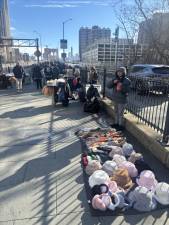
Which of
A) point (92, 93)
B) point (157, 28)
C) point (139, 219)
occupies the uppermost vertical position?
point (157, 28)

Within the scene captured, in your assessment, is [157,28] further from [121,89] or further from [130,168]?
[130,168]

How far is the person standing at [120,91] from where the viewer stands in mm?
6180

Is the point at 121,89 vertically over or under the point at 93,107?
over

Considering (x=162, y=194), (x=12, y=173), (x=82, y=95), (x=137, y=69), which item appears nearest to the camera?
(x=162, y=194)

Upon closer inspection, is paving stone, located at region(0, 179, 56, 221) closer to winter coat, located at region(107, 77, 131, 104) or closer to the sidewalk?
the sidewalk

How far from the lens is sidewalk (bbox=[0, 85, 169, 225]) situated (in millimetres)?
3080

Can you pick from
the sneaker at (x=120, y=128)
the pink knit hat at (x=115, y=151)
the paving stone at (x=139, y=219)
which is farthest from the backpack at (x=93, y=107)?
the paving stone at (x=139, y=219)

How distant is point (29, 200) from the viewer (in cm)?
340

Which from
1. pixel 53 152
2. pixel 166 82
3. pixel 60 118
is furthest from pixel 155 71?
pixel 53 152

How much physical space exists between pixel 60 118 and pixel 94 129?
70.3 inches

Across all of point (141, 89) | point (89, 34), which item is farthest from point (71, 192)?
point (89, 34)

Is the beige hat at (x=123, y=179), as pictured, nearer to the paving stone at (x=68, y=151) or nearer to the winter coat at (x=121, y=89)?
the paving stone at (x=68, y=151)

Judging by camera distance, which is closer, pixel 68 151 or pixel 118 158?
pixel 118 158

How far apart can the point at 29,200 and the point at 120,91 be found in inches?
148
